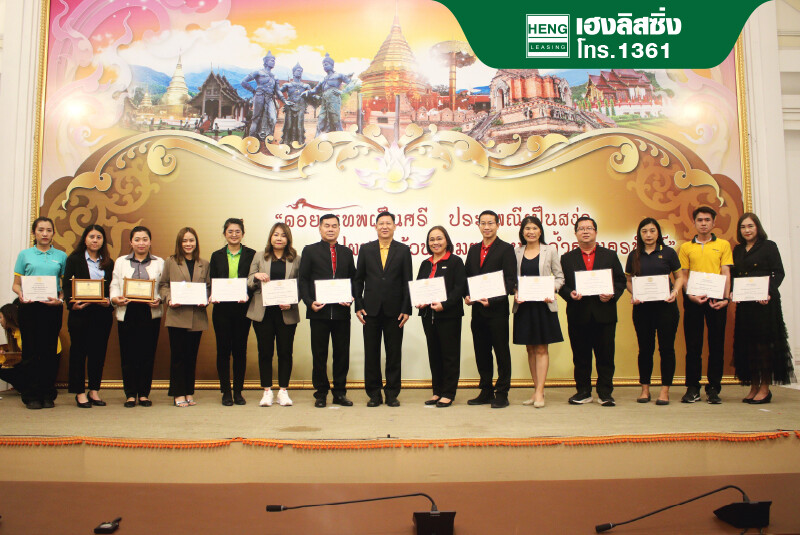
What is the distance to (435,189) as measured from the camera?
208 inches

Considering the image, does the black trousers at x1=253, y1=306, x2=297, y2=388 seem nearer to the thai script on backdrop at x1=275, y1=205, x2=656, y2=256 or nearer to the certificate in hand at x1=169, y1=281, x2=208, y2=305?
the certificate in hand at x1=169, y1=281, x2=208, y2=305

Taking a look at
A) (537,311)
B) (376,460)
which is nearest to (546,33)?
(537,311)

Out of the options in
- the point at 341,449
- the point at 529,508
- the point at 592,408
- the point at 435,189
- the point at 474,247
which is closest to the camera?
the point at 529,508

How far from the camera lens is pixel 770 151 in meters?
5.29

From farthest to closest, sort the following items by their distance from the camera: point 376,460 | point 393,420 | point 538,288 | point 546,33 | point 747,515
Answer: point 546,33 < point 538,288 < point 393,420 < point 376,460 < point 747,515

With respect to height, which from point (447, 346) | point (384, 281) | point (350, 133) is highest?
point (350, 133)

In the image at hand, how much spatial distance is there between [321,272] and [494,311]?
52.0 inches

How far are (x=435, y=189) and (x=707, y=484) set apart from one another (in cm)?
335

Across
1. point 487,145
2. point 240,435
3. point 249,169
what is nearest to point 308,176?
point 249,169

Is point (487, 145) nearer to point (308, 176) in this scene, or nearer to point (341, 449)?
point (308, 176)

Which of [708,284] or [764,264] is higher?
[764,264]

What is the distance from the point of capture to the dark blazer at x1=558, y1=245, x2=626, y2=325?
4125 millimetres

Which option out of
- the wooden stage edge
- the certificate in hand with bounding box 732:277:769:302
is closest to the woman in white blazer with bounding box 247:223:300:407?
the wooden stage edge

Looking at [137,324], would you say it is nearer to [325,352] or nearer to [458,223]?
[325,352]
